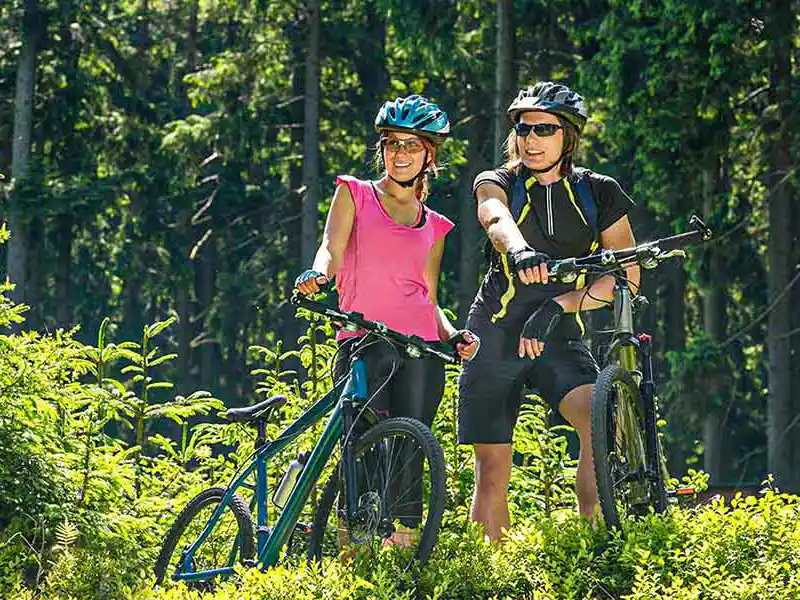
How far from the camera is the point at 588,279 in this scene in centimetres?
745

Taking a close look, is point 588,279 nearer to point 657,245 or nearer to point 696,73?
point 657,245

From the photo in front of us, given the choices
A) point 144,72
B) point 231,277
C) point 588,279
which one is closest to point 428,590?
point 588,279

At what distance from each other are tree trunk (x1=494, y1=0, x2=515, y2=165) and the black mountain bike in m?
16.5

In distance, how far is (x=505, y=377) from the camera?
24.5ft

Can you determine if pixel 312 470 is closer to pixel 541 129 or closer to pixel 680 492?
pixel 680 492

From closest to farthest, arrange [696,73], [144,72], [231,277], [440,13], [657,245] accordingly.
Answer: [657,245] → [696,73] → [440,13] → [144,72] → [231,277]

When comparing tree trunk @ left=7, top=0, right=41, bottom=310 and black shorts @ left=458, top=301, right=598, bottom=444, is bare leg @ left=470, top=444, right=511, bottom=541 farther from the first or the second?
tree trunk @ left=7, top=0, right=41, bottom=310

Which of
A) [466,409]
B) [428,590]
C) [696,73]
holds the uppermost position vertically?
[696,73]

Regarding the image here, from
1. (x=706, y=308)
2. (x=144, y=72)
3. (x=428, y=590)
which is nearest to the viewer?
(x=428, y=590)

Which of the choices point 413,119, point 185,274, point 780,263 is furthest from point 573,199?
point 185,274

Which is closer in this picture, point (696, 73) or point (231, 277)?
point (696, 73)

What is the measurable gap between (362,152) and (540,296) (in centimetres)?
2541

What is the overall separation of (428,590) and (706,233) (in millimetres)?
1822

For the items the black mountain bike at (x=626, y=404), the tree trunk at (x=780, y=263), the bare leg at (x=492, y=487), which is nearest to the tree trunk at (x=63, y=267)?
the tree trunk at (x=780, y=263)
